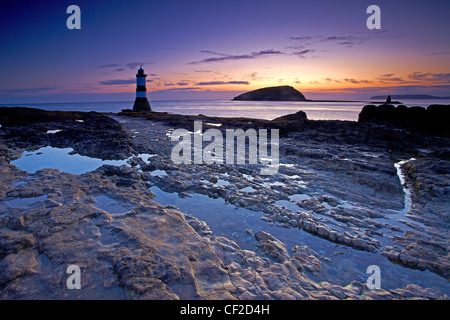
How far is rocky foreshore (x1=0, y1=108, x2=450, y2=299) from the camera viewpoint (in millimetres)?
3590

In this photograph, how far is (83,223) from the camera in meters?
4.98

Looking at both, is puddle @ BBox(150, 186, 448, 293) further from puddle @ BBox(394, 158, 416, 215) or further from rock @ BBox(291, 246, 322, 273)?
puddle @ BBox(394, 158, 416, 215)

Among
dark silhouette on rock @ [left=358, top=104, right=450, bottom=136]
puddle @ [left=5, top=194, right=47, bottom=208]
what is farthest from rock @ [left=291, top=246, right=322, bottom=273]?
dark silhouette on rock @ [left=358, top=104, right=450, bottom=136]

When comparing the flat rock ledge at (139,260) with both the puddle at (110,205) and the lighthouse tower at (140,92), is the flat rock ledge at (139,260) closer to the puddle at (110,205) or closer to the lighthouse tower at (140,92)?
the puddle at (110,205)

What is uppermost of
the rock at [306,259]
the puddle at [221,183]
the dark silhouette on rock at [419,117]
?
the dark silhouette on rock at [419,117]

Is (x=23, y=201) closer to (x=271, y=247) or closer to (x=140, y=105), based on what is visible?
(x=271, y=247)

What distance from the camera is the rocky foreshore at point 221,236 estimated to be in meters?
3.59

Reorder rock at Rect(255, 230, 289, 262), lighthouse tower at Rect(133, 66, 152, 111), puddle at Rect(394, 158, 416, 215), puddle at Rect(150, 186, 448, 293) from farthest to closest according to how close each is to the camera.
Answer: lighthouse tower at Rect(133, 66, 152, 111) < puddle at Rect(394, 158, 416, 215) < rock at Rect(255, 230, 289, 262) < puddle at Rect(150, 186, 448, 293)

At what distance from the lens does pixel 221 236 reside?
516 cm

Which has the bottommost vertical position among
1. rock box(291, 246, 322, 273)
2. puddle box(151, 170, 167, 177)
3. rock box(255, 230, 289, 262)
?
rock box(291, 246, 322, 273)

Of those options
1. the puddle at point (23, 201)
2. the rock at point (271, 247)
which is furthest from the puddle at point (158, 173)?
the rock at point (271, 247)

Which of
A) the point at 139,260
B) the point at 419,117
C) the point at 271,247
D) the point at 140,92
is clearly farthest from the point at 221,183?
the point at 140,92
